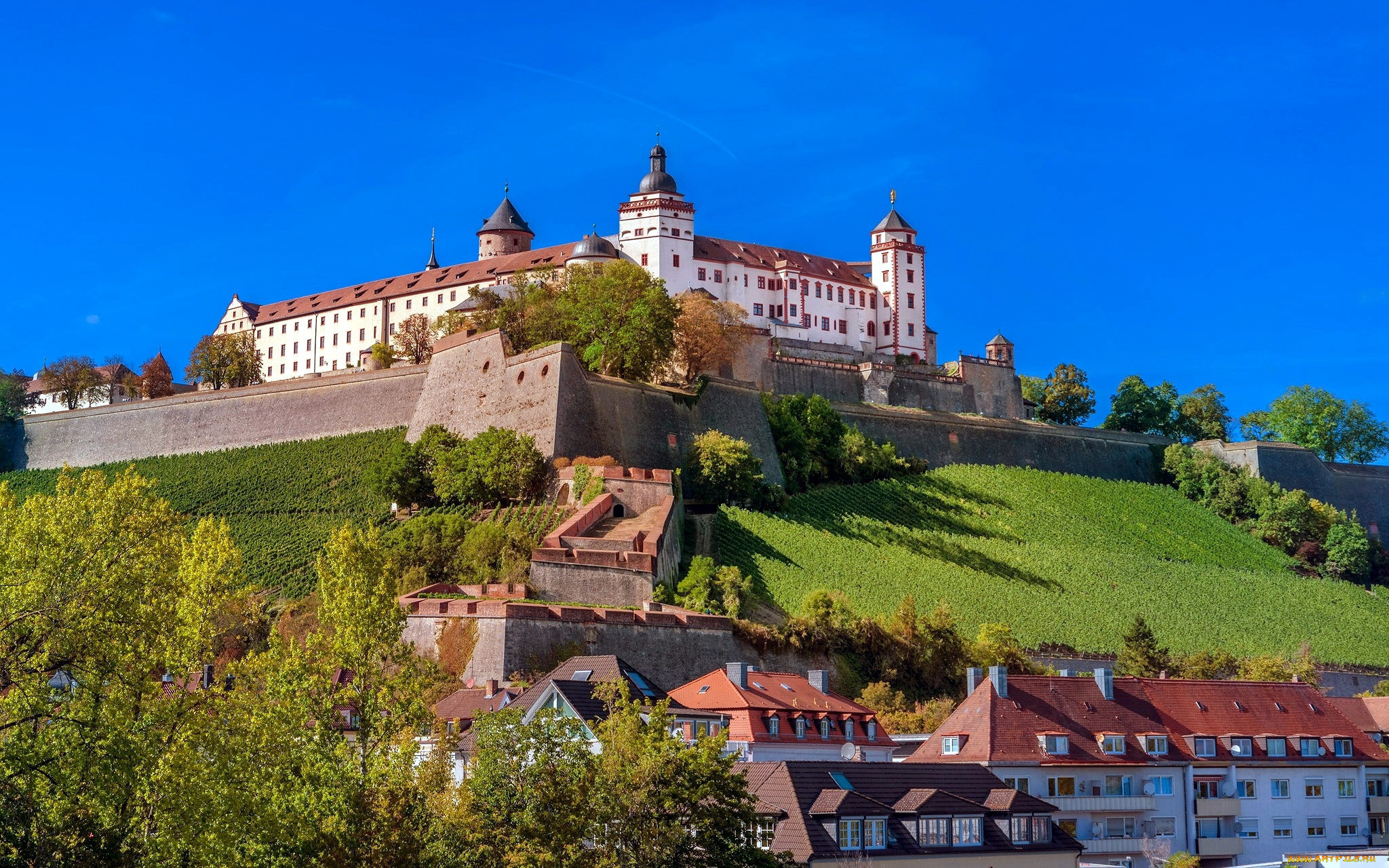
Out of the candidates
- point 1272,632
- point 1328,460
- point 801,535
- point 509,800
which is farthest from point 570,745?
point 1328,460

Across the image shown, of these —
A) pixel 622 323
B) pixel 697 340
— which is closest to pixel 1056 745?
pixel 622 323

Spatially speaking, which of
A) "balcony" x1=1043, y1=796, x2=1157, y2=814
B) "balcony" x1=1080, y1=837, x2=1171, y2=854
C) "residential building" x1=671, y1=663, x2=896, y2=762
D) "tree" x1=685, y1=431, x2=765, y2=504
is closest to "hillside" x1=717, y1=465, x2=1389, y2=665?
"tree" x1=685, y1=431, x2=765, y2=504

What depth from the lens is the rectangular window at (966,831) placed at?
1173 inches

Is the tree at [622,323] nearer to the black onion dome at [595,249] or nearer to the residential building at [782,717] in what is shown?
the black onion dome at [595,249]

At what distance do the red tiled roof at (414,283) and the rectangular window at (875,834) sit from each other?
54.7 metres

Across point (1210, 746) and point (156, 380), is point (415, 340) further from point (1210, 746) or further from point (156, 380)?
point (1210, 746)

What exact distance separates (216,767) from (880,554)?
1676 inches

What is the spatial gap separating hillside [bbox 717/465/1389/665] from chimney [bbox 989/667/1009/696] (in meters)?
17.4

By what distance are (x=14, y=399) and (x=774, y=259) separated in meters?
38.5

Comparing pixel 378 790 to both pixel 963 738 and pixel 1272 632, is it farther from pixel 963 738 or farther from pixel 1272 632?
pixel 1272 632

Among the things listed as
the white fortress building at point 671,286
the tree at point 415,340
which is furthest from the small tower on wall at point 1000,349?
the tree at point 415,340

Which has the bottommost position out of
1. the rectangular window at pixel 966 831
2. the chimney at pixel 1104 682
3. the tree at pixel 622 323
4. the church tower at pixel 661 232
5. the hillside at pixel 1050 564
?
the rectangular window at pixel 966 831

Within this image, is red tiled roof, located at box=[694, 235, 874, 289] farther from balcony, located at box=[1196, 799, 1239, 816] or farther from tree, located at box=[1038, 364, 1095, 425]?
balcony, located at box=[1196, 799, 1239, 816]

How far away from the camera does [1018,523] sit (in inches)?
2805
